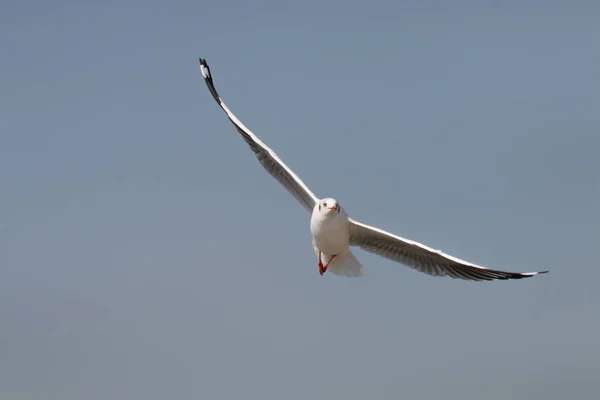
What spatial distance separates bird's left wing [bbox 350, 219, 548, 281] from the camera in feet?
41.2

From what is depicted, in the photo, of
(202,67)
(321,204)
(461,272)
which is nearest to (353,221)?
(321,204)

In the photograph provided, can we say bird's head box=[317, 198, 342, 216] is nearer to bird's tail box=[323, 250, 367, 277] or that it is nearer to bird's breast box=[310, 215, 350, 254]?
bird's breast box=[310, 215, 350, 254]

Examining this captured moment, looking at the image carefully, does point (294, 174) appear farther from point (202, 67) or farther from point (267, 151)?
point (202, 67)

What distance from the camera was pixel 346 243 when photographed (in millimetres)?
13289

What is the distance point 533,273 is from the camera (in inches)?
460

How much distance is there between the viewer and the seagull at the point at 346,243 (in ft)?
41.8

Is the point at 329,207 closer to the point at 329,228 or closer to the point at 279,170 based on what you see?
the point at 329,228

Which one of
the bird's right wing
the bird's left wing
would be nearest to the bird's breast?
the bird's left wing

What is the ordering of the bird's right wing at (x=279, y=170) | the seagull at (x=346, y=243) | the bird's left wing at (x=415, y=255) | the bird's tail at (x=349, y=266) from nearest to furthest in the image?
the bird's left wing at (x=415, y=255)
the seagull at (x=346, y=243)
the bird's tail at (x=349, y=266)
the bird's right wing at (x=279, y=170)

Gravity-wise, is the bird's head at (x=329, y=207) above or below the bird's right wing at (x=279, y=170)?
below

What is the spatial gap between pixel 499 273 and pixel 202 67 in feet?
21.7

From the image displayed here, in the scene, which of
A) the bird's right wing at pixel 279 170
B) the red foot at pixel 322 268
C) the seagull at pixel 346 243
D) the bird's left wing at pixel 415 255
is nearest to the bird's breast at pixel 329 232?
the seagull at pixel 346 243

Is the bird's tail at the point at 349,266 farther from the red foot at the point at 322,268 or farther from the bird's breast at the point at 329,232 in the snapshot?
the bird's breast at the point at 329,232

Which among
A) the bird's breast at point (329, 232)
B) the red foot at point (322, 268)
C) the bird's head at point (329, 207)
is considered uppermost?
the bird's head at point (329, 207)
